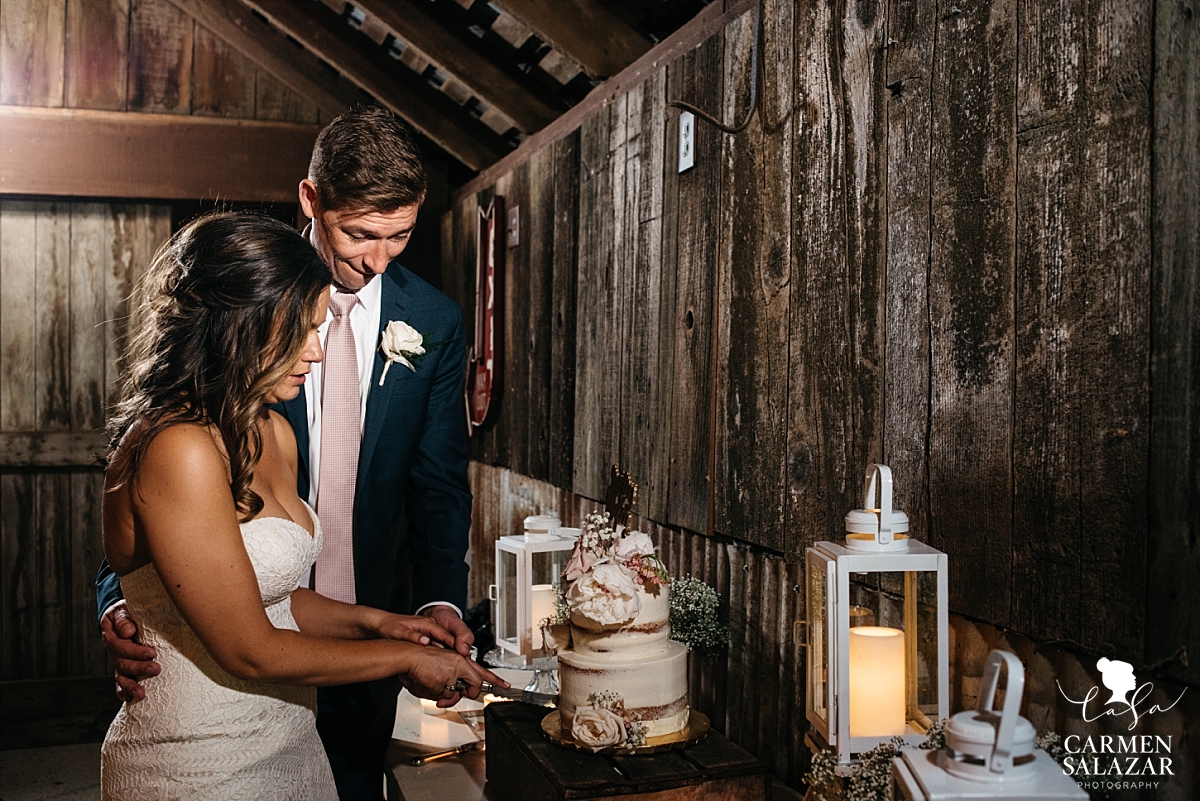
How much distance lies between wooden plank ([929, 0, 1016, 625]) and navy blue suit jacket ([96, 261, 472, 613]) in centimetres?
137

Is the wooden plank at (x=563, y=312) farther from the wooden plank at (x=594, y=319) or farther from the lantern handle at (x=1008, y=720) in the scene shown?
the lantern handle at (x=1008, y=720)

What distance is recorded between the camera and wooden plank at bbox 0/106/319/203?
4.86 m

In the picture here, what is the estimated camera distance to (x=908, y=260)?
1672 millimetres

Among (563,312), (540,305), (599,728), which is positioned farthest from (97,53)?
(599,728)

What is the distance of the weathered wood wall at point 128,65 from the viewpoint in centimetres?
504

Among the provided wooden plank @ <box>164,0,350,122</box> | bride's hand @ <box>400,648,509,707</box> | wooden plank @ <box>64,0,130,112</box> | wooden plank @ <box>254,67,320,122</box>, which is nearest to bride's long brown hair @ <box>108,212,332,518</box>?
bride's hand @ <box>400,648,509,707</box>

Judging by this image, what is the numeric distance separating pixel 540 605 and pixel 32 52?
13.8ft

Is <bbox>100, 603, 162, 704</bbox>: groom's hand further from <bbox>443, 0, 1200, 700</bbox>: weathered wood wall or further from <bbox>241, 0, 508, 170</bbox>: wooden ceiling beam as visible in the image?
<bbox>241, 0, 508, 170</bbox>: wooden ceiling beam

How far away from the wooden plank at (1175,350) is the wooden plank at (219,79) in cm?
490

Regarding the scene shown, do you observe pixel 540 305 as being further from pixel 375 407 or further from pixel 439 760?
pixel 439 760

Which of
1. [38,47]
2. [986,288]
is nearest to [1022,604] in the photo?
[986,288]

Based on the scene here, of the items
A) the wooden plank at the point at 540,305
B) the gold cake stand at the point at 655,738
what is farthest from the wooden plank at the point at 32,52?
the gold cake stand at the point at 655,738

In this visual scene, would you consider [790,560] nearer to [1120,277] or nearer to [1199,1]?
[1120,277]

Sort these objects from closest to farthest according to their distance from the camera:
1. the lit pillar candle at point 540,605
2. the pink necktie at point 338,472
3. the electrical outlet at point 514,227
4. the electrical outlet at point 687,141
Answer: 1. the electrical outlet at point 687,141
2. the pink necktie at point 338,472
3. the lit pillar candle at point 540,605
4. the electrical outlet at point 514,227
